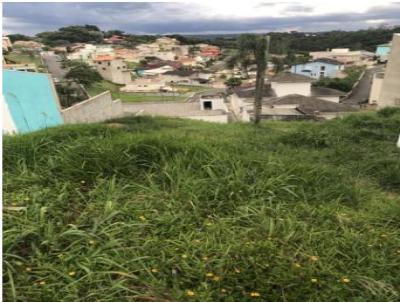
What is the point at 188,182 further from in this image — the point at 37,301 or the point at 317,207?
the point at 37,301

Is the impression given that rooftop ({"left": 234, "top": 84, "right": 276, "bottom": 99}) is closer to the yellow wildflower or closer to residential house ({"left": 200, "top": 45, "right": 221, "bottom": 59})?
the yellow wildflower

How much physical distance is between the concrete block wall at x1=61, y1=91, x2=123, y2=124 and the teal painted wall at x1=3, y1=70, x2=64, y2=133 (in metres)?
0.41

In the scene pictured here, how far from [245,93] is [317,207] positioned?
22213 millimetres

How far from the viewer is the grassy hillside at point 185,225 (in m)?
1.63

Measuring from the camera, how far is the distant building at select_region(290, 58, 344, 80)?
4663 cm

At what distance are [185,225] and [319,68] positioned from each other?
49506 millimetres

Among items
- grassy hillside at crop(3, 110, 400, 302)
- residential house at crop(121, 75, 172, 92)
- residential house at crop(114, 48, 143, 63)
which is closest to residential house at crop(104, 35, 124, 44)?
residential house at crop(114, 48, 143, 63)

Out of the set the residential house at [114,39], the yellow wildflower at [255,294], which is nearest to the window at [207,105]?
the yellow wildflower at [255,294]

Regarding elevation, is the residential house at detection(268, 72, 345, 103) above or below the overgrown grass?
above

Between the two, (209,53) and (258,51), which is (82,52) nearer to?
(209,53)

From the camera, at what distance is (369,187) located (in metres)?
3.16

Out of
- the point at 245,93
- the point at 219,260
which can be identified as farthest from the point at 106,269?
A: the point at 245,93

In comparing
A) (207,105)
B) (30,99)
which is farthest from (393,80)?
(30,99)

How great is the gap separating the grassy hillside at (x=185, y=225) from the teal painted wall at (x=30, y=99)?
4.53 m
